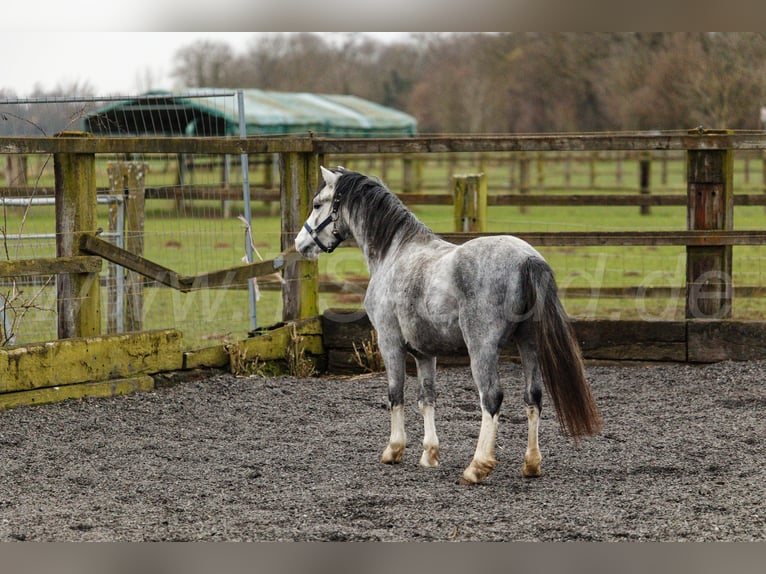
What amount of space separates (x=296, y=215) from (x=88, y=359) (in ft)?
7.07

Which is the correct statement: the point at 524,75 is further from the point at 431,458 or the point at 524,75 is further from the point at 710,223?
the point at 431,458

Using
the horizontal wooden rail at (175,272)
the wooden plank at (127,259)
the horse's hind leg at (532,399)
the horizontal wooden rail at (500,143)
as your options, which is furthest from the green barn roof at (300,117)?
the horse's hind leg at (532,399)

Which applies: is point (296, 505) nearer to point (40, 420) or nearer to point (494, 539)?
point (494, 539)

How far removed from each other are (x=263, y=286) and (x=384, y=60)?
65.8 meters

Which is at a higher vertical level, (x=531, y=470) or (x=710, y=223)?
(x=710, y=223)

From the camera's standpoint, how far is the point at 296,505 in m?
4.41

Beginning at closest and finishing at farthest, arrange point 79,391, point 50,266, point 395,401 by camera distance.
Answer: point 395,401 → point 50,266 → point 79,391

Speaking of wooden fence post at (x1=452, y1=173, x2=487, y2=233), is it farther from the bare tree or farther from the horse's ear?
the bare tree

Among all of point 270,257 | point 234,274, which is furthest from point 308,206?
point 270,257

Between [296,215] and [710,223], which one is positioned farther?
[296,215]

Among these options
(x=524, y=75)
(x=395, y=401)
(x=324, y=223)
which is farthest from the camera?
(x=524, y=75)

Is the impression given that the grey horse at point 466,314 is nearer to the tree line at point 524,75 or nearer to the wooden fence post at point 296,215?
the wooden fence post at point 296,215

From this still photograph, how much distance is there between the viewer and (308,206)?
781cm

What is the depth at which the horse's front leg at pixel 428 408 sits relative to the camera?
5203 mm
